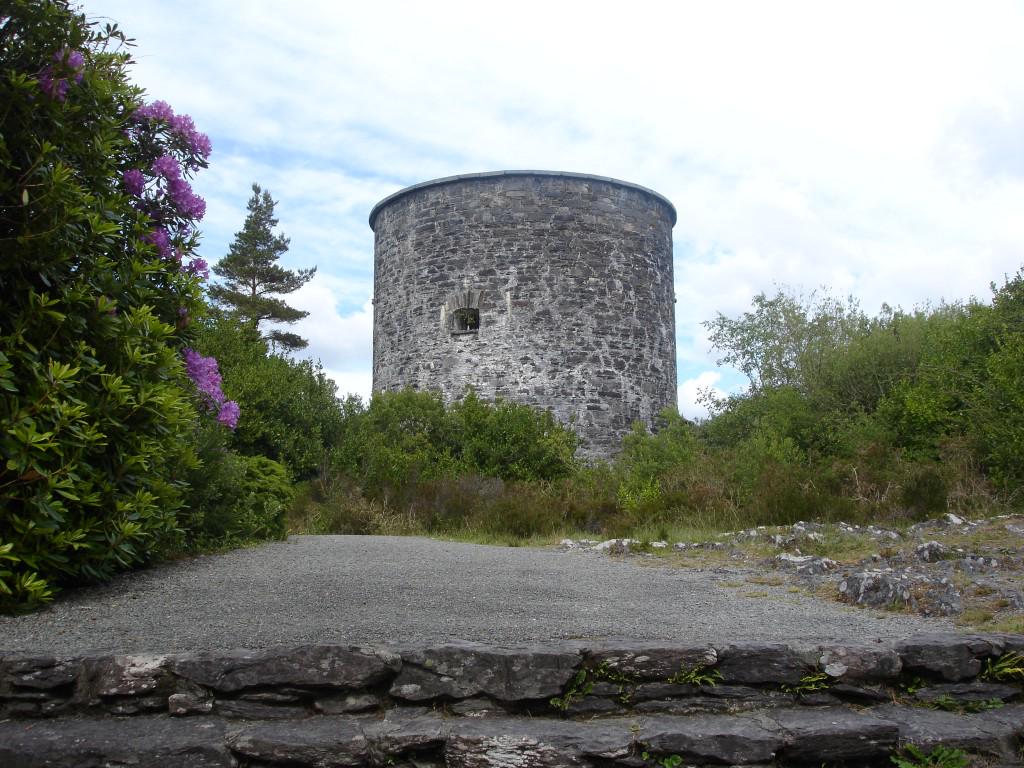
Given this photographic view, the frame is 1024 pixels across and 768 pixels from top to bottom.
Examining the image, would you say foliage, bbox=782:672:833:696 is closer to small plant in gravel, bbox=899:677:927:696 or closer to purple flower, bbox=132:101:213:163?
small plant in gravel, bbox=899:677:927:696

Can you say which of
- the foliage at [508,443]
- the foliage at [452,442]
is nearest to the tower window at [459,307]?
the foliage at [452,442]

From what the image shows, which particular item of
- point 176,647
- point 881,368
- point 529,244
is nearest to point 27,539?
point 176,647

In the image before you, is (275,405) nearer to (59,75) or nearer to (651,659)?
(59,75)

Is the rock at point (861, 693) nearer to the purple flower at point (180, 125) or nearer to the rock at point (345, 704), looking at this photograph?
the rock at point (345, 704)

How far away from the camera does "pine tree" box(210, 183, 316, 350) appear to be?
108ft

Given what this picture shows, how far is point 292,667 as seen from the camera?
3.72 metres

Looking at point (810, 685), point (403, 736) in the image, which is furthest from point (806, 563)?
point (403, 736)

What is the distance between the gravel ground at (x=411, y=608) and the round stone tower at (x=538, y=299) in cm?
1098

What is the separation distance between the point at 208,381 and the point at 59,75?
9.07 ft

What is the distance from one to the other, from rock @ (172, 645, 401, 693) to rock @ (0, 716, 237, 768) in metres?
0.22

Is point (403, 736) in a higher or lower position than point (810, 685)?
lower

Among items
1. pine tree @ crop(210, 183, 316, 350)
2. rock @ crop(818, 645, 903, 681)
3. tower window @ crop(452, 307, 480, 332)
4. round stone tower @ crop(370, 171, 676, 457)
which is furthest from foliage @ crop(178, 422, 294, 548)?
pine tree @ crop(210, 183, 316, 350)

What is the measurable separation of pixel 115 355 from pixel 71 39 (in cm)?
208

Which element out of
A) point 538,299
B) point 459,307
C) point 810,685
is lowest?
point 810,685
